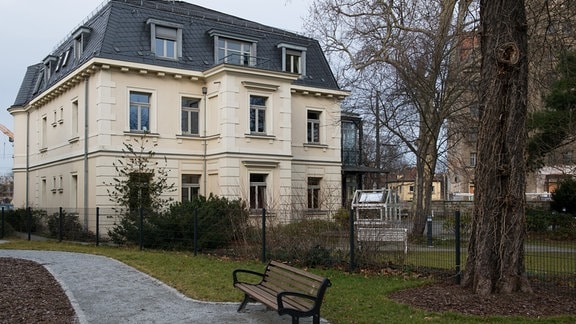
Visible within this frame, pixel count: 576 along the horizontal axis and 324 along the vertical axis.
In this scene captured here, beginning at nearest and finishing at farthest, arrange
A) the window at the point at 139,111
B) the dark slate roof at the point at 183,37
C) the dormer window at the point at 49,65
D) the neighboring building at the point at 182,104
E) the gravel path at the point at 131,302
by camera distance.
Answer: the gravel path at the point at 131,302
the neighboring building at the point at 182,104
the dark slate roof at the point at 183,37
the window at the point at 139,111
the dormer window at the point at 49,65

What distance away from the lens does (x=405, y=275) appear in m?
11.7

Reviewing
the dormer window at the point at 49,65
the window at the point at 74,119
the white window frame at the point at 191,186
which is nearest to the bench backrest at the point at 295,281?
the white window frame at the point at 191,186

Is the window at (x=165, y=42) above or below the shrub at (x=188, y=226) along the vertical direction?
above

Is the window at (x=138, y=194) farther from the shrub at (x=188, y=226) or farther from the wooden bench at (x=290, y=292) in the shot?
the wooden bench at (x=290, y=292)

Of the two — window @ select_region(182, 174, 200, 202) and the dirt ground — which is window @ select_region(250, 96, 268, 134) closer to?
window @ select_region(182, 174, 200, 202)

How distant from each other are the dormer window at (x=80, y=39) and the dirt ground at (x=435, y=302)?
57.4 feet

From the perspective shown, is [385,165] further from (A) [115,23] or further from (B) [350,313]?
(B) [350,313]

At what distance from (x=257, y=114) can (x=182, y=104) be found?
342cm

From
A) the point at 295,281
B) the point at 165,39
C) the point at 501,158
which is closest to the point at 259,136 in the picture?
the point at 165,39

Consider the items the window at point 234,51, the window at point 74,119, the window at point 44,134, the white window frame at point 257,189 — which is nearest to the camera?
the white window frame at point 257,189

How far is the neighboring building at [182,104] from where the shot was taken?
23.8m

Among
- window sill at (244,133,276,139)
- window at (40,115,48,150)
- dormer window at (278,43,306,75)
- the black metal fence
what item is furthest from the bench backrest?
window at (40,115,48,150)

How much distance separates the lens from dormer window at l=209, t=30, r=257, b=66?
2642cm

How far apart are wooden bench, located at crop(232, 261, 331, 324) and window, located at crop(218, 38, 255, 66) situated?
19.0m
